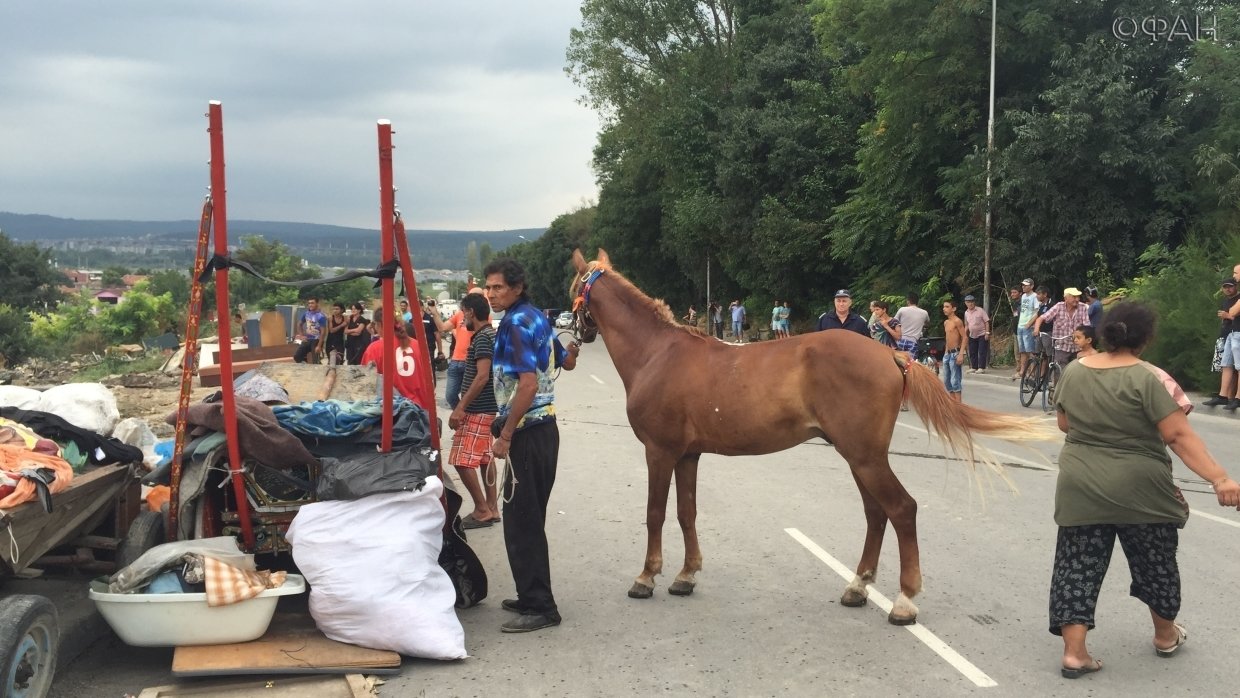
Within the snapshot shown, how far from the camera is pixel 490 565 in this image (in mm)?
6492

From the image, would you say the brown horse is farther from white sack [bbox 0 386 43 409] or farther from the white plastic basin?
white sack [bbox 0 386 43 409]

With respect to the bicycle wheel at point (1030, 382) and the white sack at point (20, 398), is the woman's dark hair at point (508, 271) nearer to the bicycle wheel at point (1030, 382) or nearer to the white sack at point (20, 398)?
the white sack at point (20, 398)

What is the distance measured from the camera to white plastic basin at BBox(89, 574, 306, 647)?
14.2ft

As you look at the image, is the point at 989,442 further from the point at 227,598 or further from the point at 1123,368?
the point at 227,598

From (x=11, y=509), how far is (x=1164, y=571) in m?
4.99

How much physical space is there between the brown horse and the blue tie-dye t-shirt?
0.79 meters

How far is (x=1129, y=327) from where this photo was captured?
4.36m

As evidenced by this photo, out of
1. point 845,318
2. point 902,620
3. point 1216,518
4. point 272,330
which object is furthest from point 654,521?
point 272,330

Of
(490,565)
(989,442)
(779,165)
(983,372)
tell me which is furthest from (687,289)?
(490,565)

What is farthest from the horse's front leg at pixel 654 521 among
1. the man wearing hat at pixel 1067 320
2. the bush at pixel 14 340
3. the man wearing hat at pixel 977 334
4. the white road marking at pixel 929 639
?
the bush at pixel 14 340

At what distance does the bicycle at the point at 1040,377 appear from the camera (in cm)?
1455

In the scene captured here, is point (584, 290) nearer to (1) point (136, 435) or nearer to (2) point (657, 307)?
(2) point (657, 307)

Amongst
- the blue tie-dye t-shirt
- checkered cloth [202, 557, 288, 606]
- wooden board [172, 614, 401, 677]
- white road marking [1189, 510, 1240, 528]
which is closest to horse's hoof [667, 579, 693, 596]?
the blue tie-dye t-shirt

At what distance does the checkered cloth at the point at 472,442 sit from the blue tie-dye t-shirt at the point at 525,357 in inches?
40.4
